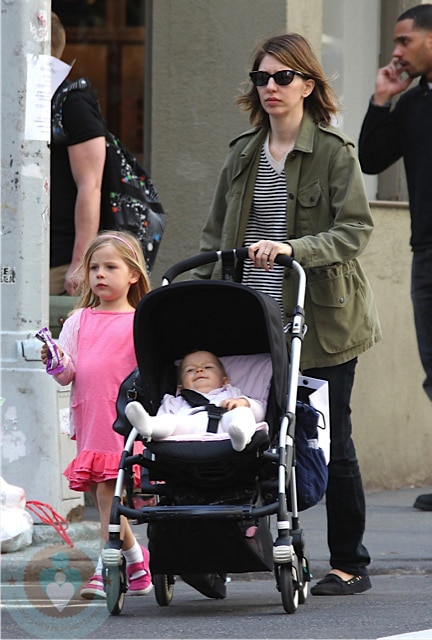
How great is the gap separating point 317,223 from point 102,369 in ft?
3.33

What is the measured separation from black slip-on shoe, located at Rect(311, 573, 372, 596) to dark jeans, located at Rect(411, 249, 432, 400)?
2.10 m

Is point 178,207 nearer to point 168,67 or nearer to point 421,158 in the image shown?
point 168,67

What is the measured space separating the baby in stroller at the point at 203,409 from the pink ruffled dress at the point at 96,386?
0.43m

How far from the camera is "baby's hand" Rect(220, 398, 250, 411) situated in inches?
233

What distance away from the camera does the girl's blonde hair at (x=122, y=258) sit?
6.70 m

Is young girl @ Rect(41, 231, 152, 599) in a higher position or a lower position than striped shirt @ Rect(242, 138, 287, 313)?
lower

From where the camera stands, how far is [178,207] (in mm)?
9992

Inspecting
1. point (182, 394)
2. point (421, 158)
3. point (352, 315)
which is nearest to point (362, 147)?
point (421, 158)

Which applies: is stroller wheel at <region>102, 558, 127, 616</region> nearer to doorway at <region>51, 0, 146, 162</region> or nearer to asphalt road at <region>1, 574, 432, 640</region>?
asphalt road at <region>1, 574, 432, 640</region>

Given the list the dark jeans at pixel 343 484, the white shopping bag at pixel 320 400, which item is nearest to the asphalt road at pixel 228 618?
the dark jeans at pixel 343 484

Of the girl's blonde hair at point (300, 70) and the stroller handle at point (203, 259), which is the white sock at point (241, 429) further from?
the girl's blonde hair at point (300, 70)

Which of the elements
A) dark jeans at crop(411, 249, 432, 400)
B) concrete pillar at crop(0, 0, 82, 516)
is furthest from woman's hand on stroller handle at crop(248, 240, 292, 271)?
dark jeans at crop(411, 249, 432, 400)

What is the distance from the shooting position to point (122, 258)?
6688 mm

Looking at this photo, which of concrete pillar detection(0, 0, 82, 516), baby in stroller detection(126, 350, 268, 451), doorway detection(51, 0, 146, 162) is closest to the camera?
baby in stroller detection(126, 350, 268, 451)
